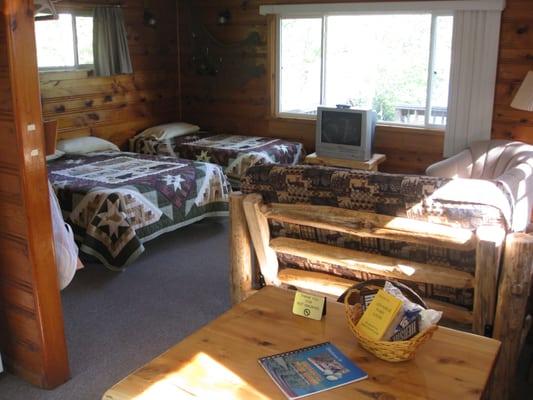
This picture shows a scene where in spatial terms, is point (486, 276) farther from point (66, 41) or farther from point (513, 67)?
point (66, 41)

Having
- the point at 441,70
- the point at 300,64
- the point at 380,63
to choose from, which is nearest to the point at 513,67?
the point at 441,70

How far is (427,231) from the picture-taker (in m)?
2.29

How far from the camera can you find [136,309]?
3.58 metres

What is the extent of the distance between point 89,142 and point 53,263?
327cm

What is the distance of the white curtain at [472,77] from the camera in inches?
201

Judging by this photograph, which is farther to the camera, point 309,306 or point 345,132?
point 345,132

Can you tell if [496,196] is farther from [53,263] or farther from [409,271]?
[53,263]

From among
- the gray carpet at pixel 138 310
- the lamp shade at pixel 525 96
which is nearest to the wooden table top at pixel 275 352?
the gray carpet at pixel 138 310

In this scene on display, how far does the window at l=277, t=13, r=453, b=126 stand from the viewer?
5.56m

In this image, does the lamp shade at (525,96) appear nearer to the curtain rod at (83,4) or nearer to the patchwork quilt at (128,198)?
the patchwork quilt at (128,198)

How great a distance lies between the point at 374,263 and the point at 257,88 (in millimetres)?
4450

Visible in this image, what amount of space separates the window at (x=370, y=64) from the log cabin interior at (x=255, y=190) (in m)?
0.02

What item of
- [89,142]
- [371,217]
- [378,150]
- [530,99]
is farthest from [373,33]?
[371,217]

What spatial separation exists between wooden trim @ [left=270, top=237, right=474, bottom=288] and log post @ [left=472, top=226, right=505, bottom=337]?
57 mm
